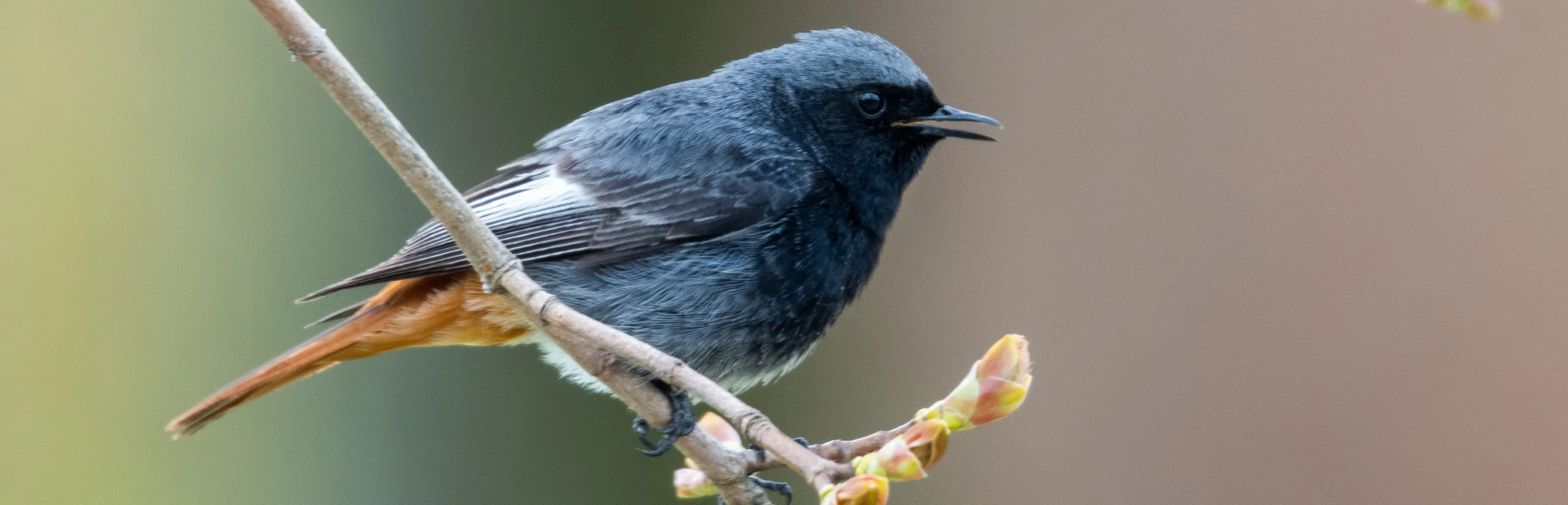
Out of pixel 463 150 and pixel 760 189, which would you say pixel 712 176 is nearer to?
pixel 760 189

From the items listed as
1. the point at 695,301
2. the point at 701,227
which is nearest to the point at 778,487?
the point at 695,301

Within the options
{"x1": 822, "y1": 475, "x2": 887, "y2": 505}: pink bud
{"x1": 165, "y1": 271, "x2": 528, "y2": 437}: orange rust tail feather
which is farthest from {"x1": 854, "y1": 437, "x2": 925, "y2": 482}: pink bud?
{"x1": 165, "y1": 271, "x2": 528, "y2": 437}: orange rust tail feather

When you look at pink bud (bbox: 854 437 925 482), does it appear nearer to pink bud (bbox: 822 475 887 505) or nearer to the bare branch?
pink bud (bbox: 822 475 887 505)

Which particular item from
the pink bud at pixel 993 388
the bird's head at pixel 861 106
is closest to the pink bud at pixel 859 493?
the pink bud at pixel 993 388

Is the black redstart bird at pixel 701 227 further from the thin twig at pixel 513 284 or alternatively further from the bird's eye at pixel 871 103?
the thin twig at pixel 513 284

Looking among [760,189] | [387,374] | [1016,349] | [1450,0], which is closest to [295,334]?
[387,374]

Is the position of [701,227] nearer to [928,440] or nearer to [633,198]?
[633,198]
